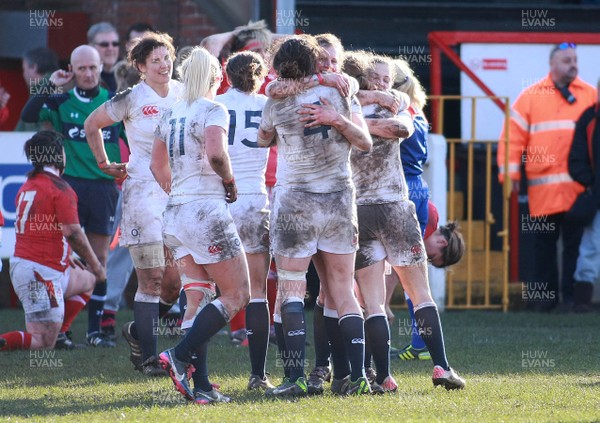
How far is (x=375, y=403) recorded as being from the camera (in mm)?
6496

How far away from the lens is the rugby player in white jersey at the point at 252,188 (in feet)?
23.5

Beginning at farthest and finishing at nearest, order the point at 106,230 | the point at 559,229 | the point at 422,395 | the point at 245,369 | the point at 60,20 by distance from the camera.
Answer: the point at 60,20, the point at 559,229, the point at 106,230, the point at 245,369, the point at 422,395

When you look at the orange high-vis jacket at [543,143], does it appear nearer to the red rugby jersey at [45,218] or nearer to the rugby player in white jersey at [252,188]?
the red rugby jersey at [45,218]

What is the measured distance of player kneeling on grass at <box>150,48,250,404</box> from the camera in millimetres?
6586

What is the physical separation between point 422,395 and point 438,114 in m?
6.19

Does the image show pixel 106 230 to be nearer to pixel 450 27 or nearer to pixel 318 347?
pixel 318 347

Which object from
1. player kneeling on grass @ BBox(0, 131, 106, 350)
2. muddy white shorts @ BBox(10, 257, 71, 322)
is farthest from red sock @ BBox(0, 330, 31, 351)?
muddy white shorts @ BBox(10, 257, 71, 322)

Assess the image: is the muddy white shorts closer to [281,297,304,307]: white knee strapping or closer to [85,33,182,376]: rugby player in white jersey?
[85,33,182,376]: rugby player in white jersey

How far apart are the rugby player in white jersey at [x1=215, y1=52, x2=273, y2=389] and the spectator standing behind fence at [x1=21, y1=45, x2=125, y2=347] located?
2.71 meters

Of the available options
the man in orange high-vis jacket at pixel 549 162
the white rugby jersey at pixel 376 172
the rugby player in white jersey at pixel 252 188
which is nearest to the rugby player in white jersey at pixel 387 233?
the white rugby jersey at pixel 376 172

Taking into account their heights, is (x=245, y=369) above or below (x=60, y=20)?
below

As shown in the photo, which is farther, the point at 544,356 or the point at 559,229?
the point at 559,229

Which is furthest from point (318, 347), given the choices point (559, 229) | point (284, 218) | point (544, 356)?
point (559, 229)

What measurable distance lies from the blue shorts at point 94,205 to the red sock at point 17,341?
1.23 meters
